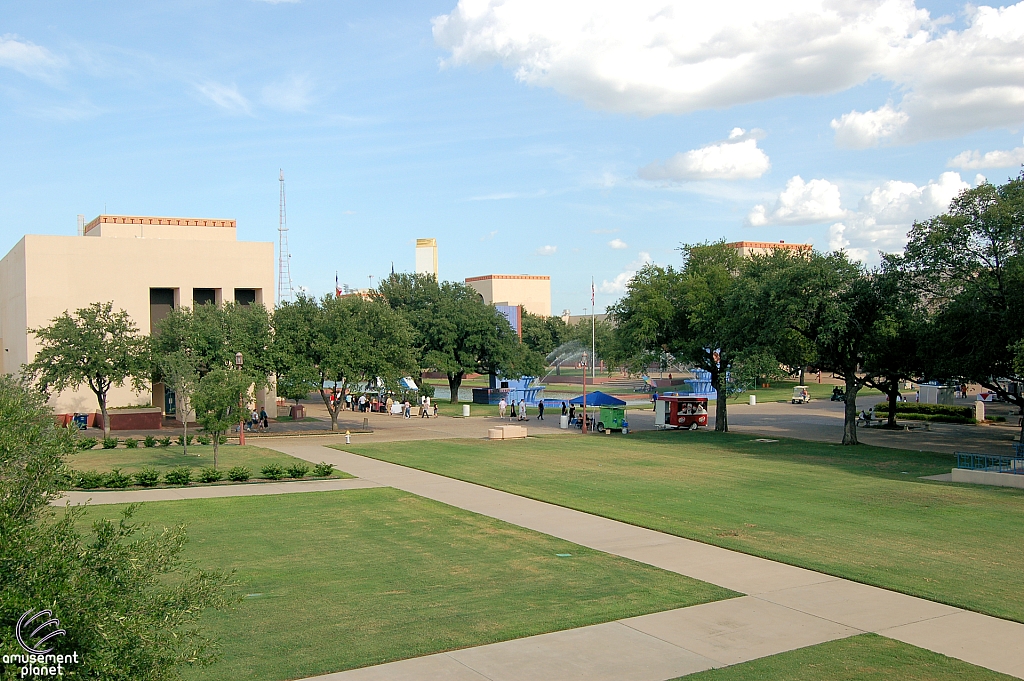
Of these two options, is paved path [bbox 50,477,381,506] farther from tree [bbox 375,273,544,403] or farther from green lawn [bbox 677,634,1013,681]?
tree [bbox 375,273,544,403]

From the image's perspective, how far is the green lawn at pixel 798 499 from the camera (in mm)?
14570

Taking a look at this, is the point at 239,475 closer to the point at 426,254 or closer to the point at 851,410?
the point at 851,410

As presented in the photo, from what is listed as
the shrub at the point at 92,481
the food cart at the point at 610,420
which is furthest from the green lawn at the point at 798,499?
the shrub at the point at 92,481

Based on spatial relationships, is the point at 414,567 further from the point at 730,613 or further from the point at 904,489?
the point at 904,489

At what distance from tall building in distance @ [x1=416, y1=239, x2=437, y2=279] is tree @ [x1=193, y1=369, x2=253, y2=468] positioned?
6165 inches

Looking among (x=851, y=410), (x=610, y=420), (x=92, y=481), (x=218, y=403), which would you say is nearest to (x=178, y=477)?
(x=92, y=481)

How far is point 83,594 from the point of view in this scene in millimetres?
5051

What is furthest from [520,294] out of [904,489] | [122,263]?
[904,489]

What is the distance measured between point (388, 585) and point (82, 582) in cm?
868

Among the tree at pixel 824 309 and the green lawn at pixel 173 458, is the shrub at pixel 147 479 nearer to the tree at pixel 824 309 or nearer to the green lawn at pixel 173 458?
the green lawn at pixel 173 458

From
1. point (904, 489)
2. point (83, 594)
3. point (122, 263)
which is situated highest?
point (122, 263)

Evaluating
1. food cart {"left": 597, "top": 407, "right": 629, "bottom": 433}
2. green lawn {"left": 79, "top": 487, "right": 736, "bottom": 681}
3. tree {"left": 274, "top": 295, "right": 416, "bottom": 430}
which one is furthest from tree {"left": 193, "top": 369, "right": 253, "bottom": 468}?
food cart {"left": 597, "top": 407, "right": 629, "bottom": 433}

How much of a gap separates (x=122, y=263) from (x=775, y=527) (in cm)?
4708

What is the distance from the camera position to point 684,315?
43219 millimetres
